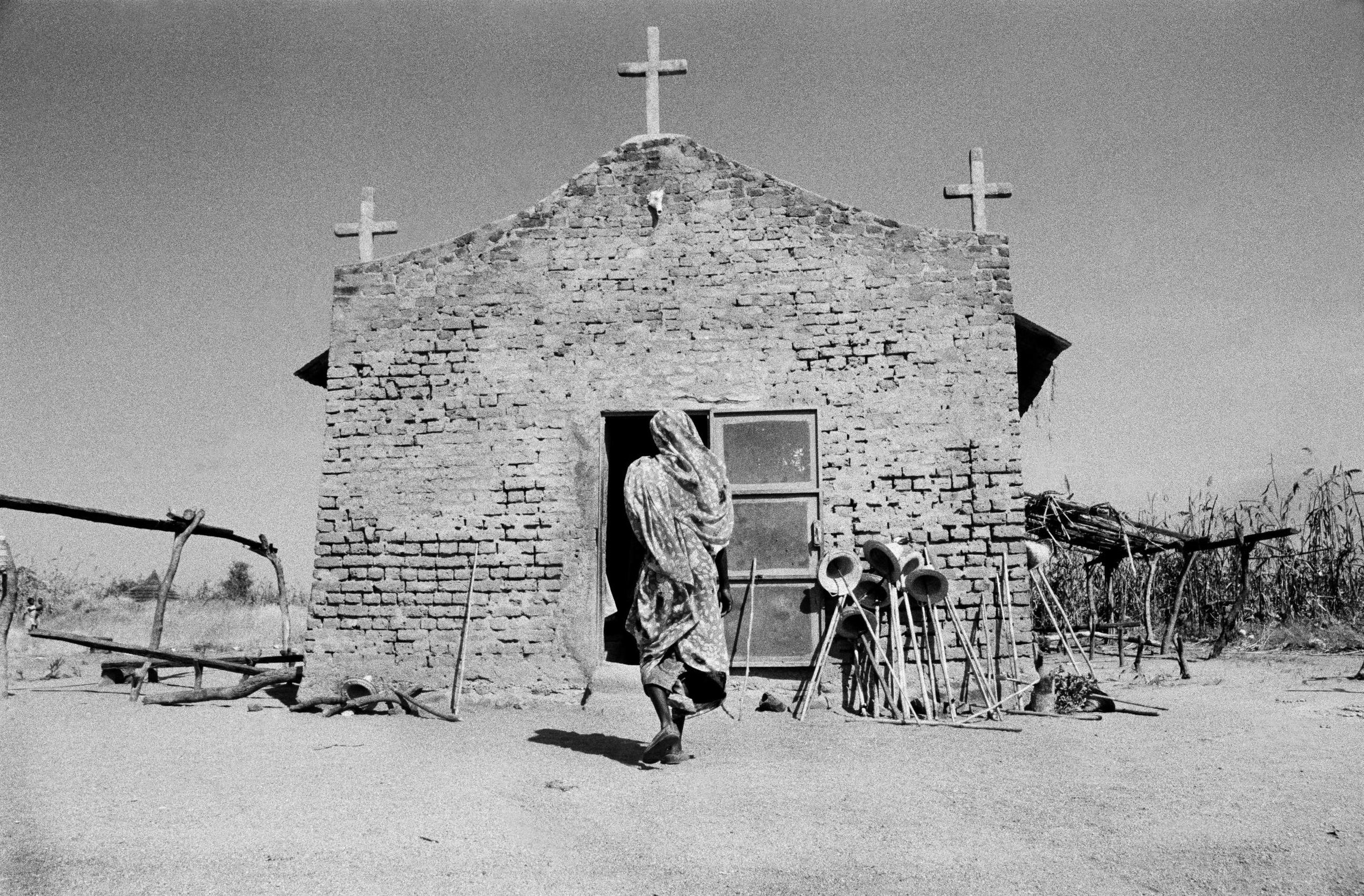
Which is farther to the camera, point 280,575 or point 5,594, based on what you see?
point 280,575

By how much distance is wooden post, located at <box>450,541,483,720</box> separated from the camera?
288 inches

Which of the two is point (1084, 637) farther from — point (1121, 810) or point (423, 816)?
point (423, 816)

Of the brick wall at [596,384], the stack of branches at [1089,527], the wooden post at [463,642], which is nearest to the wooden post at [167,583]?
the brick wall at [596,384]

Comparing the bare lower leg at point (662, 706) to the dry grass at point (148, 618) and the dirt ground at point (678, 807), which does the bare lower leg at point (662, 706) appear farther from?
the dry grass at point (148, 618)

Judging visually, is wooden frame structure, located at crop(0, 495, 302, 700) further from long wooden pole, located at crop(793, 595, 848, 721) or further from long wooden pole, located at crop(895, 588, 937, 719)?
long wooden pole, located at crop(895, 588, 937, 719)

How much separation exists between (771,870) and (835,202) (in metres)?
5.73

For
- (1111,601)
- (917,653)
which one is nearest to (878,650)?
(917,653)

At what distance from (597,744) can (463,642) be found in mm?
1890

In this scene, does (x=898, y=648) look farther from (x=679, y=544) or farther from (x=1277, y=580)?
(x=1277, y=580)

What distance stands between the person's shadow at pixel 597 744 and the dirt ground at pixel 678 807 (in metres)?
0.03

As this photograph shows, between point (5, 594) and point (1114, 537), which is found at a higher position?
point (1114, 537)

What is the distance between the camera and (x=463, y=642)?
751 cm

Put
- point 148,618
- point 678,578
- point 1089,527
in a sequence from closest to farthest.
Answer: point 678,578, point 1089,527, point 148,618

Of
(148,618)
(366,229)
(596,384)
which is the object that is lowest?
(148,618)
